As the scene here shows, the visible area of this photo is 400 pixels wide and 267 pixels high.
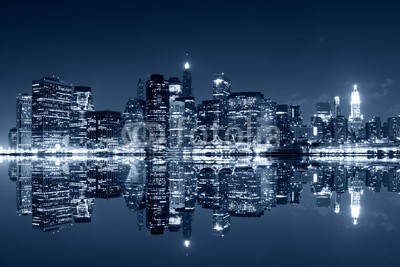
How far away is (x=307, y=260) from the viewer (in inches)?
289

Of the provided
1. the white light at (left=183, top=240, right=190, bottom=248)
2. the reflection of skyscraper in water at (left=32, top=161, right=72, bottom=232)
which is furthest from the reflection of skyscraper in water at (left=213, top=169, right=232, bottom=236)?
the reflection of skyscraper in water at (left=32, top=161, right=72, bottom=232)

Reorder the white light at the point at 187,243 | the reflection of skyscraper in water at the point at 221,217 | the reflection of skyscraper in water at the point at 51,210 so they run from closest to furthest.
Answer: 1. the white light at the point at 187,243
2. the reflection of skyscraper in water at the point at 221,217
3. the reflection of skyscraper in water at the point at 51,210

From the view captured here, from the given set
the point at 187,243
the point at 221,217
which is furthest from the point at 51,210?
the point at 187,243

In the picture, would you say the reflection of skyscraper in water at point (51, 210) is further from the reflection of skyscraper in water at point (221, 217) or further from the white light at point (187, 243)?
the reflection of skyscraper in water at point (221, 217)

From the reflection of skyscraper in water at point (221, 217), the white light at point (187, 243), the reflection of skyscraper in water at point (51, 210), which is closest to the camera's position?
the white light at point (187, 243)

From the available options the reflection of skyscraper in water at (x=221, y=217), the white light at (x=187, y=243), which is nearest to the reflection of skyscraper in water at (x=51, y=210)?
the white light at (x=187, y=243)

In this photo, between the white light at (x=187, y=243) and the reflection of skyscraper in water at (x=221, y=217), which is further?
the reflection of skyscraper in water at (x=221, y=217)

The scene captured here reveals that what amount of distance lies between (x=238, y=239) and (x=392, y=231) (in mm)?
4379

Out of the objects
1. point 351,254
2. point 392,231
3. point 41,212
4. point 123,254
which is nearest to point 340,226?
point 392,231

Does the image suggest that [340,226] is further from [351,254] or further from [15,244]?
[15,244]

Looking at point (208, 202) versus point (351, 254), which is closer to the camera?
point (351, 254)

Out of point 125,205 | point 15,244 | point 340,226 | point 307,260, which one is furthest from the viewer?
point 125,205

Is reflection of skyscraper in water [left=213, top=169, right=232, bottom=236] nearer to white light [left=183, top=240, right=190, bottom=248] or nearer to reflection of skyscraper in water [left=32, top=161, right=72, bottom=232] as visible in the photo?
white light [left=183, top=240, right=190, bottom=248]

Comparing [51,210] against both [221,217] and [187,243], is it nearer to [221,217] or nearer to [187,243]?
[221,217]
